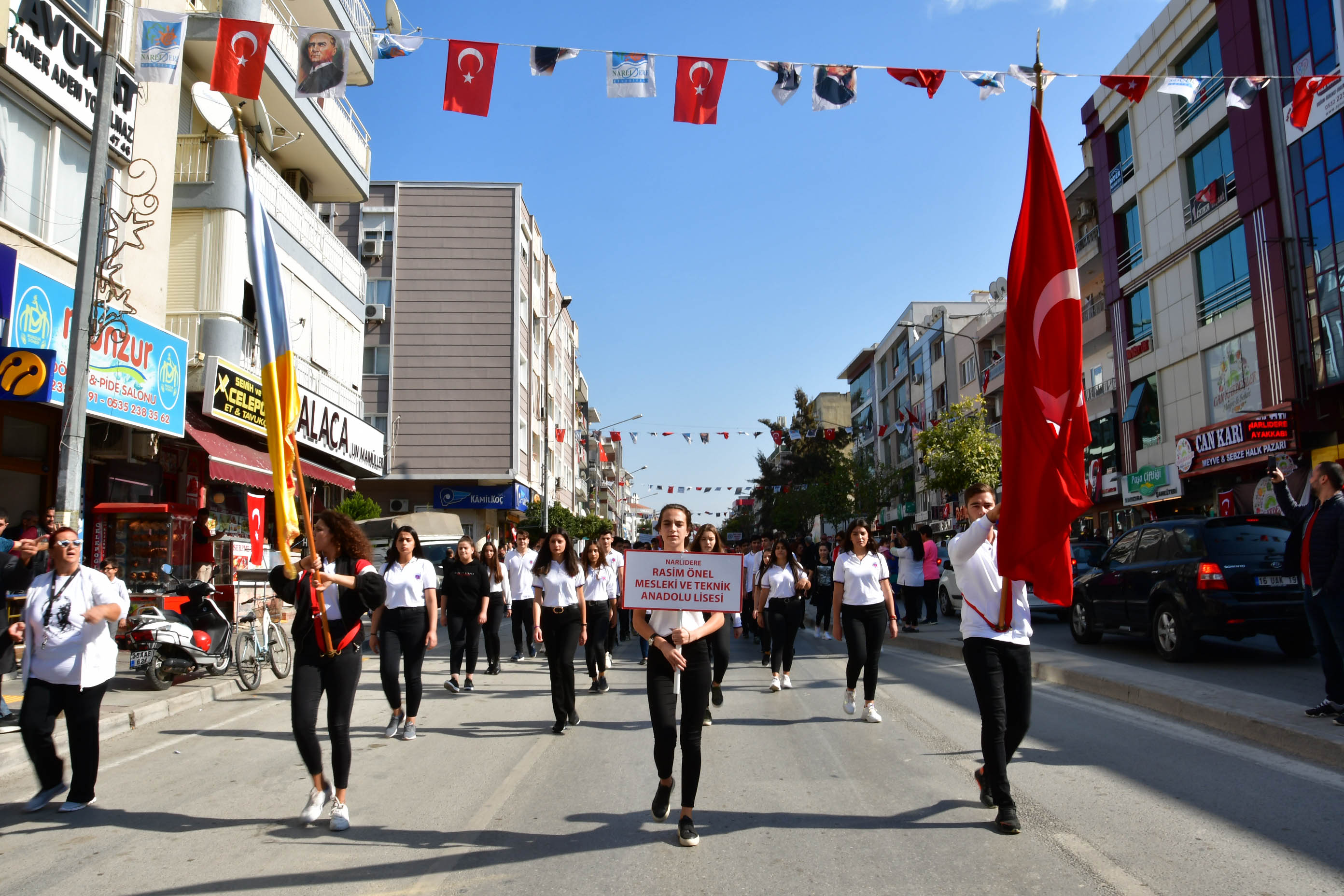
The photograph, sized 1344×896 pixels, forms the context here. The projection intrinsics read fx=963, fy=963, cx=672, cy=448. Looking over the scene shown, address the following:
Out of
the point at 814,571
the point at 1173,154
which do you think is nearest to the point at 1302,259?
the point at 1173,154

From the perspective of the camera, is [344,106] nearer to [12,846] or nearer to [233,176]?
[233,176]

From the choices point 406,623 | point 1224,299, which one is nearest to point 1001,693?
point 406,623

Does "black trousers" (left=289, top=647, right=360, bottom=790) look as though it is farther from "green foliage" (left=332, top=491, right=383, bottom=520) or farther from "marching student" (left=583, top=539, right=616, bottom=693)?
"green foliage" (left=332, top=491, right=383, bottom=520)

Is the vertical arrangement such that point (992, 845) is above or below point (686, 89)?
below

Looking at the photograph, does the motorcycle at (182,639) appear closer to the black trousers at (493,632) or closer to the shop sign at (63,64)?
the black trousers at (493,632)

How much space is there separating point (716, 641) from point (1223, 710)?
161 inches

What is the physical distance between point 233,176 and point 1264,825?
18.4 meters

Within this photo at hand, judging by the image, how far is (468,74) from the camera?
414 inches

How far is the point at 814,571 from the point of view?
65.3 feet

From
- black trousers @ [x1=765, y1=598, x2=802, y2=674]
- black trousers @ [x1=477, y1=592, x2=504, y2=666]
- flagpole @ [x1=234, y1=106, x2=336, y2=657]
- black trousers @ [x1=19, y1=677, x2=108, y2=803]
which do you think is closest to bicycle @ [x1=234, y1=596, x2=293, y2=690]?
black trousers @ [x1=477, y1=592, x2=504, y2=666]

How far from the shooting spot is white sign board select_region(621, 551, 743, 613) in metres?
5.44

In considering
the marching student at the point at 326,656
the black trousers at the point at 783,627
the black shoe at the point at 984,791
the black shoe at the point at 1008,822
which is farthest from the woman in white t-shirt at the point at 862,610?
the marching student at the point at 326,656

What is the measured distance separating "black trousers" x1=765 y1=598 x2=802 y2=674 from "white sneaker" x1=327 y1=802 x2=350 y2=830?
6341 mm

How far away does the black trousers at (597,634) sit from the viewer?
36.2 ft
